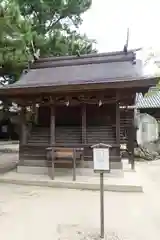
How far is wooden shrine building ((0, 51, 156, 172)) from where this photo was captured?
7.08m

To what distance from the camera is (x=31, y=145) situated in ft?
25.6

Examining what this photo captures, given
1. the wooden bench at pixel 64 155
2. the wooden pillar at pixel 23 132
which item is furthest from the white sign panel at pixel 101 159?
the wooden pillar at pixel 23 132

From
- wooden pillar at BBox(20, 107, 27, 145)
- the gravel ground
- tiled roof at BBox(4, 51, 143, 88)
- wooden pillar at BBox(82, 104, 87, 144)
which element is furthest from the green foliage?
the gravel ground

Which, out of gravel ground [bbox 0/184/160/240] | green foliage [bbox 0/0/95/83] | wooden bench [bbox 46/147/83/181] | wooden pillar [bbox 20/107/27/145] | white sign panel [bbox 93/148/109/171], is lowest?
gravel ground [bbox 0/184/160/240]

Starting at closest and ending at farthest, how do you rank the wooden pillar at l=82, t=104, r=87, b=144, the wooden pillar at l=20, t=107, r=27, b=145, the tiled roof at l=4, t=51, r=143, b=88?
the tiled roof at l=4, t=51, r=143, b=88 < the wooden pillar at l=82, t=104, r=87, b=144 < the wooden pillar at l=20, t=107, r=27, b=145

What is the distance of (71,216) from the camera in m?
4.38

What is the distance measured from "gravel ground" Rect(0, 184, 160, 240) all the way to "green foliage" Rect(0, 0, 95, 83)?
4763 millimetres

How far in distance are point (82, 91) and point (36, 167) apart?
8.13 feet

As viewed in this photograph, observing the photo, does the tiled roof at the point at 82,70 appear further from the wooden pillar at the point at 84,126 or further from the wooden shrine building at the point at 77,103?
the wooden pillar at the point at 84,126

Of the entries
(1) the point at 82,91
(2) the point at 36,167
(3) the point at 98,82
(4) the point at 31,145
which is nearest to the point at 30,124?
(4) the point at 31,145

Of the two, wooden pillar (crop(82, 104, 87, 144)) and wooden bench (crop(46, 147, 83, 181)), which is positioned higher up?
wooden pillar (crop(82, 104, 87, 144))

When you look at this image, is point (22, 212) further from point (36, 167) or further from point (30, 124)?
point (30, 124)

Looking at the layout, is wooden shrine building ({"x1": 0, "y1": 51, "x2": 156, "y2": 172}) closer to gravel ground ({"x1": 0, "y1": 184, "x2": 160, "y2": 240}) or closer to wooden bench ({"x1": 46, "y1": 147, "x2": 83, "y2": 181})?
wooden bench ({"x1": 46, "y1": 147, "x2": 83, "y2": 181})

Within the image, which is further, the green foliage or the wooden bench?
the green foliage
